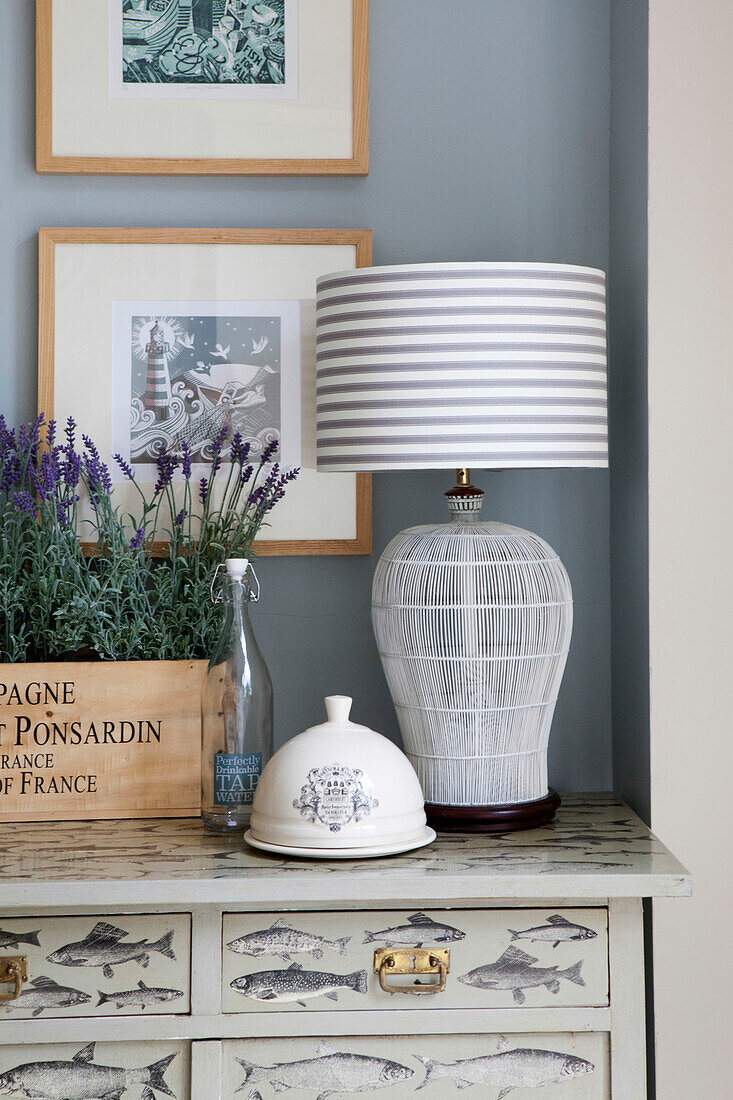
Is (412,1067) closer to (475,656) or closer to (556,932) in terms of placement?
(556,932)

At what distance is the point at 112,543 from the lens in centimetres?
139

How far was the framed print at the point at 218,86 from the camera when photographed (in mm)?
1529

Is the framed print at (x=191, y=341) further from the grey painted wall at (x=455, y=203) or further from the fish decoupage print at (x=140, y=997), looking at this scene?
the fish decoupage print at (x=140, y=997)

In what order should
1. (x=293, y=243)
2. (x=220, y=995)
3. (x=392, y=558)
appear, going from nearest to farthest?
(x=220, y=995) → (x=392, y=558) → (x=293, y=243)

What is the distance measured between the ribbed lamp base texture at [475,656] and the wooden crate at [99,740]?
0.97ft

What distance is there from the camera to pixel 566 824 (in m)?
1.31

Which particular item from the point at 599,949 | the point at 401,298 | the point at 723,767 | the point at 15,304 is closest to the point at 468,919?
the point at 599,949

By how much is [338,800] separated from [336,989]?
0.66 feet

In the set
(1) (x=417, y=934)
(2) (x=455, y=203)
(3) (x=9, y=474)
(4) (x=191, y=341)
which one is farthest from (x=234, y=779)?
(2) (x=455, y=203)

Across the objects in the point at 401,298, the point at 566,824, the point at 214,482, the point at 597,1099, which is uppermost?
the point at 401,298

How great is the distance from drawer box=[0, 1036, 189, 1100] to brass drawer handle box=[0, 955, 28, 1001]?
0.19 feet

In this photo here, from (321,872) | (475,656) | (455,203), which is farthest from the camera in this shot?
(455,203)

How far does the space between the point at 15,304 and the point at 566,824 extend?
1094 mm

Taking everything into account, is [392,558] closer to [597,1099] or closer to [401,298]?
[401,298]
